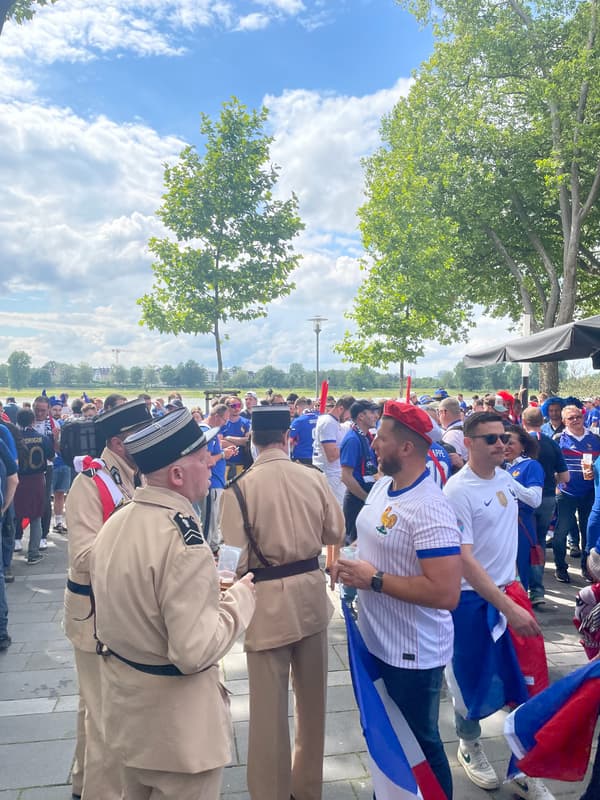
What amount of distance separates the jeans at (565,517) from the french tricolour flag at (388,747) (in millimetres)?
5291

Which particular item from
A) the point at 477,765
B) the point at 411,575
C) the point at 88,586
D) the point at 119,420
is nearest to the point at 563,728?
the point at 411,575

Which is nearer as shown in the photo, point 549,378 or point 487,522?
point 487,522

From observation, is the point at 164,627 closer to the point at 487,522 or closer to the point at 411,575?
the point at 411,575

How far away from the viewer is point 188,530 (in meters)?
1.88

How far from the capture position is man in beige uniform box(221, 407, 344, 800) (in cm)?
279

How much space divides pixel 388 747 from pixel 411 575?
769mm

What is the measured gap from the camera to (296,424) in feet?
32.8

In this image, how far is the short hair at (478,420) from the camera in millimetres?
3193

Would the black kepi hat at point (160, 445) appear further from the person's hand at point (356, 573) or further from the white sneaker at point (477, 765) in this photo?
the white sneaker at point (477, 765)

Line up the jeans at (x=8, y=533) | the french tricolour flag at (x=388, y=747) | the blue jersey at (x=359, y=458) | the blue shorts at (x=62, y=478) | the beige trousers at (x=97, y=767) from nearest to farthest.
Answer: the french tricolour flag at (x=388, y=747) < the beige trousers at (x=97, y=767) < the blue jersey at (x=359, y=458) < the jeans at (x=8, y=533) < the blue shorts at (x=62, y=478)

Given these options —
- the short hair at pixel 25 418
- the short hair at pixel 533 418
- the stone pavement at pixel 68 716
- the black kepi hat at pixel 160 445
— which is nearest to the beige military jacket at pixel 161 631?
the black kepi hat at pixel 160 445

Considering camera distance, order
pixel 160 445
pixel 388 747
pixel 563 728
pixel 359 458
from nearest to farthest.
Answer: pixel 160 445, pixel 563 728, pixel 388 747, pixel 359 458

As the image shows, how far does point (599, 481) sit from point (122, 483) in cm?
458

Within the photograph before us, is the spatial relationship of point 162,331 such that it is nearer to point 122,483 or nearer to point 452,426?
point 452,426
